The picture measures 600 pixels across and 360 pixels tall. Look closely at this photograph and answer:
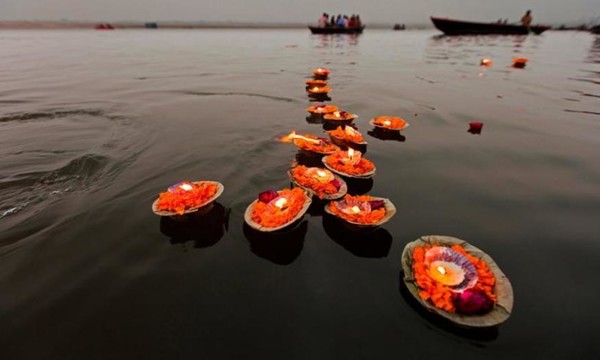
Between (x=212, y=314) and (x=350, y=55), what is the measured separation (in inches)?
1127

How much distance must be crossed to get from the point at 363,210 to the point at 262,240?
5.59 ft

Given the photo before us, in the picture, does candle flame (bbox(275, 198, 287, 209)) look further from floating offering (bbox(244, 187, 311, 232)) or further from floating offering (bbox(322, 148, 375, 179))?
floating offering (bbox(322, 148, 375, 179))

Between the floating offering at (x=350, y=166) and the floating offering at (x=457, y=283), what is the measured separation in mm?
2226

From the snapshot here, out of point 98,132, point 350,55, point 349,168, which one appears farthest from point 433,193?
point 350,55

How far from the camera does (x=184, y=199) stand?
4.86 meters

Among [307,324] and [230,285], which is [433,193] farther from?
[230,285]

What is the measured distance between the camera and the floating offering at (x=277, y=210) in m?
4.41

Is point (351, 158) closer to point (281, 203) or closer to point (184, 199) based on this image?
point (281, 203)

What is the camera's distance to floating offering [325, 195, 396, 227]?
453 cm

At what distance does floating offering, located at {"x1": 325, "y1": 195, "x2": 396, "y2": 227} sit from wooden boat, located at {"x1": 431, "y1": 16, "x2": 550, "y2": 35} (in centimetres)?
5346

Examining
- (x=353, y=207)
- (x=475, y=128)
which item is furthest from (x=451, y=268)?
(x=475, y=128)

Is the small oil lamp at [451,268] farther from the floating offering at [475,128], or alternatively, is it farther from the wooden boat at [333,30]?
the wooden boat at [333,30]

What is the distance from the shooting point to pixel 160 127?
9641mm

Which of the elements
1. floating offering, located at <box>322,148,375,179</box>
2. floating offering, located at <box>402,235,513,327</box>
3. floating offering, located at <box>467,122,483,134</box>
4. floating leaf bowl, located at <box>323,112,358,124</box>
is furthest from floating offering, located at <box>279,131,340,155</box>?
floating offering, located at <box>467,122,483,134</box>
